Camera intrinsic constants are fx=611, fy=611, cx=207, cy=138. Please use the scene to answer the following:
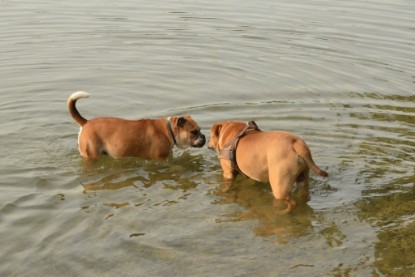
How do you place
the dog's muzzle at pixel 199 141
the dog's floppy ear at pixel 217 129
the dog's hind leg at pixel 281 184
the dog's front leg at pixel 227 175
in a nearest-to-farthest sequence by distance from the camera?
the dog's hind leg at pixel 281 184 < the dog's front leg at pixel 227 175 < the dog's floppy ear at pixel 217 129 < the dog's muzzle at pixel 199 141

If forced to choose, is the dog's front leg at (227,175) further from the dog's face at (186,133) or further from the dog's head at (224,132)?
the dog's face at (186,133)

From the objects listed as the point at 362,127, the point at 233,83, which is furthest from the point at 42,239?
the point at 233,83

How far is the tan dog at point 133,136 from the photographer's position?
8.21 meters

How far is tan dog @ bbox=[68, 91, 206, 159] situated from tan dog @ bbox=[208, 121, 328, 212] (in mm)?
511

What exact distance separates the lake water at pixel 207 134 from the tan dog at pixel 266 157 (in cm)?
31

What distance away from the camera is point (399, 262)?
6074 mm

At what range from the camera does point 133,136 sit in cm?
842

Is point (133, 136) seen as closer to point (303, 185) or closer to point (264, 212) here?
point (264, 212)

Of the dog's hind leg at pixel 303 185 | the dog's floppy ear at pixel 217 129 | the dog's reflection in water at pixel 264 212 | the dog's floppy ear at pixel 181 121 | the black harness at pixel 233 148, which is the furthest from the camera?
the dog's floppy ear at pixel 181 121

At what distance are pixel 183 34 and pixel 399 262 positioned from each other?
1079 centimetres

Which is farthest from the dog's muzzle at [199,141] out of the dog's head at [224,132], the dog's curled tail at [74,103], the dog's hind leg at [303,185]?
the dog's hind leg at [303,185]

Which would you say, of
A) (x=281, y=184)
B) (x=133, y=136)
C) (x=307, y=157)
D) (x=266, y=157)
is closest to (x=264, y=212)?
(x=281, y=184)

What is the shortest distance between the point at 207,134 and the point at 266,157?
2553 millimetres

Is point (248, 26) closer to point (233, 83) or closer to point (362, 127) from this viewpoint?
point (233, 83)
